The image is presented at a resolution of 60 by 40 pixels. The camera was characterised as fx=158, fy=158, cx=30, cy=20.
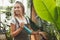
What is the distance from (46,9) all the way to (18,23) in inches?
8.5

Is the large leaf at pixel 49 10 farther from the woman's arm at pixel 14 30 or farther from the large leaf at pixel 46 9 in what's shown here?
the woman's arm at pixel 14 30

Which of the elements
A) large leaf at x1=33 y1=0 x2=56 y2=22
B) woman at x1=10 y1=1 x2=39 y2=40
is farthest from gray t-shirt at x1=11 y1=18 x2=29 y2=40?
large leaf at x1=33 y1=0 x2=56 y2=22

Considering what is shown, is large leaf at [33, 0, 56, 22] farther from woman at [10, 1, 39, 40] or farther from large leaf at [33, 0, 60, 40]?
woman at [10, 1, 39, 40]

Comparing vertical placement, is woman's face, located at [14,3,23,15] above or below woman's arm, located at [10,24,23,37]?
above

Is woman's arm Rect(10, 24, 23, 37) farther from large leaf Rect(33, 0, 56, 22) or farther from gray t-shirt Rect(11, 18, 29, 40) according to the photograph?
large leaf Rect(33, 0, 56, 22)

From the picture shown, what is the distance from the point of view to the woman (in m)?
1.09

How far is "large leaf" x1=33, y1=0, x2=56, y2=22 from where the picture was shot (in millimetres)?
1080

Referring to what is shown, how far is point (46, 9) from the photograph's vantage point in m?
1.08

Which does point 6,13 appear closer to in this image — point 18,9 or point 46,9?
point 18,9

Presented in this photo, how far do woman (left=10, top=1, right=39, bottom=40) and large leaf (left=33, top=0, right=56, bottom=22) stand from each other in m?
0.11

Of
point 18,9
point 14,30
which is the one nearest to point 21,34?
point 14,30

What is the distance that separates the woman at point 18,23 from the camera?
3.58 feet

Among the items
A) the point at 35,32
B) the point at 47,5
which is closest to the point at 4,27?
the point at 35,32

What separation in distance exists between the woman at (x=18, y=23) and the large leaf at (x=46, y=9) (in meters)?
0.11
